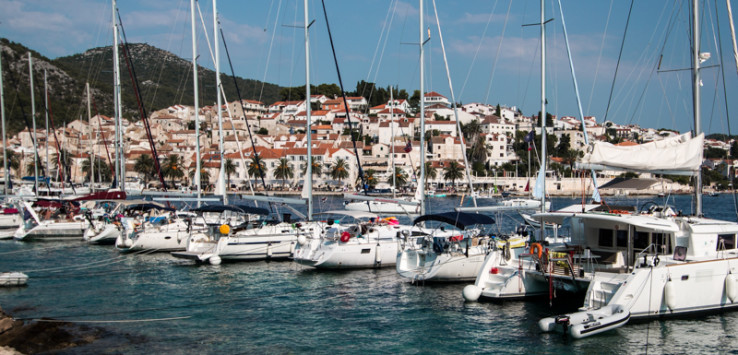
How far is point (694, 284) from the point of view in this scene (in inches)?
604

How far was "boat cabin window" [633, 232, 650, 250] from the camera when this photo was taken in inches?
655

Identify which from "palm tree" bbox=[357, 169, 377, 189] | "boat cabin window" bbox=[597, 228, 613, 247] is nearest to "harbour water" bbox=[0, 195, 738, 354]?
"boat cabin window" bbox=[597, 228, 613, 247]

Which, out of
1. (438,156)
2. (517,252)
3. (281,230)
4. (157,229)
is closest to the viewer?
(517,252)

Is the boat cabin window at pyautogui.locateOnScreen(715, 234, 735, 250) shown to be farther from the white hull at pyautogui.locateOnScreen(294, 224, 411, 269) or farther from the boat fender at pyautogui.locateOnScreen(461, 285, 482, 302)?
the white hull at pyautogui.locateOnScreen(294, 224, 411, 269)

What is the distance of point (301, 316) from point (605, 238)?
347 inches

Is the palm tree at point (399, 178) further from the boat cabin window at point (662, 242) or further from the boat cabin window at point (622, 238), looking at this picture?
the boat cabin window at point (662, 242)

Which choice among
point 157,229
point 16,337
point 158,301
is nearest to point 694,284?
point 158,301

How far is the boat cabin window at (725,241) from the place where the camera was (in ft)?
54.7

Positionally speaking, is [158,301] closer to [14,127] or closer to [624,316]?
[624,316]

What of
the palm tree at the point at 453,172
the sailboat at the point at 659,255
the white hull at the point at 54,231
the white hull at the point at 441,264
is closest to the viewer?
the sailboat at the point at 659,255

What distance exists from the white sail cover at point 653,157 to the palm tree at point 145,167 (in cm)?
10226

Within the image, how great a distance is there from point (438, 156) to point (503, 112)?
200 ft

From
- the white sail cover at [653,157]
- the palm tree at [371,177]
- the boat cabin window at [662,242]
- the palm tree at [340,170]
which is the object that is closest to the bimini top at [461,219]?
the white sail cover at [653,157]

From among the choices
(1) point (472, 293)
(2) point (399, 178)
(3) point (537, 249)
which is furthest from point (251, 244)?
(2) point (399, 178)
